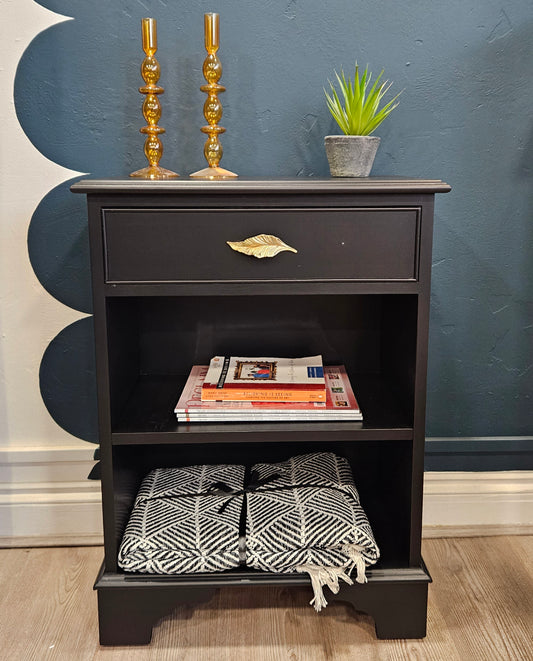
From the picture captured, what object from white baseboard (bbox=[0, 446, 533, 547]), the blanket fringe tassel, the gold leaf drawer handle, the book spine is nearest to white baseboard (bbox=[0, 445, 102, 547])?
white baseboard (bbox=[0, 446, 533, 547])

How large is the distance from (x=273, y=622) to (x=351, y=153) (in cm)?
93

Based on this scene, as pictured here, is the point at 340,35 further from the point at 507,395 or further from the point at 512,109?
the point at 507,395

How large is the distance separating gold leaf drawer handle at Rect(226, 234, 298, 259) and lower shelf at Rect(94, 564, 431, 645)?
0.60 metres

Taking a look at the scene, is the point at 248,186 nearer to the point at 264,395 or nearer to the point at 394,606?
the point at 264,395

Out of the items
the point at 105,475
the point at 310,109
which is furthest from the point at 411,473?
the point at 310,109

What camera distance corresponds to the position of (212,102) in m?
1.32

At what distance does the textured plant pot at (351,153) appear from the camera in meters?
1.26

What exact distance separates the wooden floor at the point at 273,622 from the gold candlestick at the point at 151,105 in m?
0.88

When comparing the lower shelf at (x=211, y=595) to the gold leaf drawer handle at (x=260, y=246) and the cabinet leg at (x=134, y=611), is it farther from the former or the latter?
the gold leaf drawer handle at (x=260, y=246)

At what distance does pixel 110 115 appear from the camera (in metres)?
1.43

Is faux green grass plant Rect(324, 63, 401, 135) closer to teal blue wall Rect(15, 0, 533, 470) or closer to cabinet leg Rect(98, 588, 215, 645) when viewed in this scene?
teal blue wall Rect(15, 0, 533, 470)

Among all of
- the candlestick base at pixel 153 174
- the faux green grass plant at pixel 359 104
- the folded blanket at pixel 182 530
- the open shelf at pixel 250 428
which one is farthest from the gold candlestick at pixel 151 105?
the folded blanket at pixel 182 530

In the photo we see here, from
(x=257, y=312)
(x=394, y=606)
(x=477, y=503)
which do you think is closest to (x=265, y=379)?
(x=257, y=312)

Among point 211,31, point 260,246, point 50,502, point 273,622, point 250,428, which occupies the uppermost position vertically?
point 211,31
